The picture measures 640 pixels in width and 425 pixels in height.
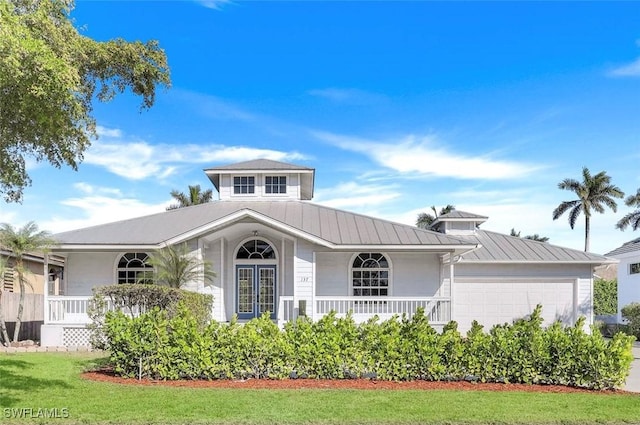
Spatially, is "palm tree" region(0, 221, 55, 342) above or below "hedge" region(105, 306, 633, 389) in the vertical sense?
above

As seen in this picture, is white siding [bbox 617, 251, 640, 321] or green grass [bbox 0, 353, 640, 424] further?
white siding [bbox 617, 251, 640, 321]

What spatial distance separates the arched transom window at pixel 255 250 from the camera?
791 inches

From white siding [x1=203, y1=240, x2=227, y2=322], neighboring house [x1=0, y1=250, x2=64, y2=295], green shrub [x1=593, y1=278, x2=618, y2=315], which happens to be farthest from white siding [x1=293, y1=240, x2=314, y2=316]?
green shrub [x1=593, y1=278, x2=618, y2=315]

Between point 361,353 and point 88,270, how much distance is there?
12420 millimetres

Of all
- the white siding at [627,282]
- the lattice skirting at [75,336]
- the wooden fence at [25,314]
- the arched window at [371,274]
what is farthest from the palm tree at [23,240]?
the white siding at [627,282]

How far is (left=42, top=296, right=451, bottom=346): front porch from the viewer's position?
17594mm

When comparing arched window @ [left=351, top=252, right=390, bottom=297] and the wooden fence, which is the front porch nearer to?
arched window @ [left=351, top=252, right=390, bottom=297]

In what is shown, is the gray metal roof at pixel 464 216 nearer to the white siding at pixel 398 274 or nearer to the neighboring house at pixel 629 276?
the white siding at pixel 398 274

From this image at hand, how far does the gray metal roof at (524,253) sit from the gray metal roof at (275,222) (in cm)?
330

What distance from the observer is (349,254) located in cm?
1973

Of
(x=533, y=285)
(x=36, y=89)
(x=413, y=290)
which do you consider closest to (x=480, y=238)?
(x=533, y=285)

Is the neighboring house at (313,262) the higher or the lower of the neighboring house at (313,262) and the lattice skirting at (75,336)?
the higher

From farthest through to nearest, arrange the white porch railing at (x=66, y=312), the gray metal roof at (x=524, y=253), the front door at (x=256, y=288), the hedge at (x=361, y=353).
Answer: the gray metal roof at (x=524, y=253) < the front door at (x=256, y=288) < the white porch railing at (x=66, y=312) < the hedge at (x=361, y=353)

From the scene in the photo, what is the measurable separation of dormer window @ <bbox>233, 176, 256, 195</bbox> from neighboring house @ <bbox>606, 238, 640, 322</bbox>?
20589mm
